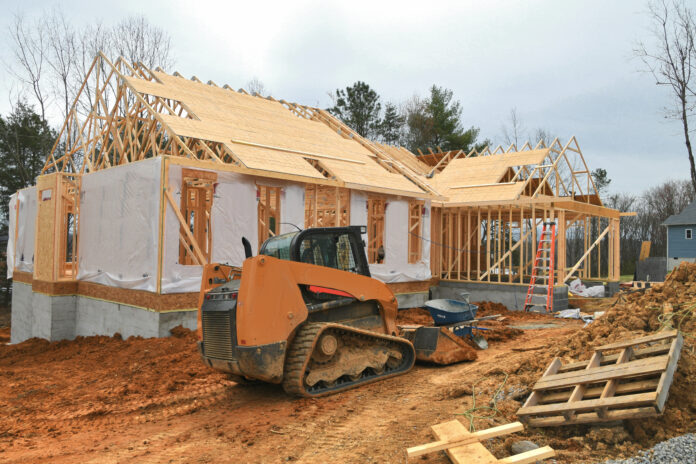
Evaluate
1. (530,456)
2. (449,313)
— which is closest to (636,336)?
(530,456)

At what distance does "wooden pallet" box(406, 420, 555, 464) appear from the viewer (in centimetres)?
382

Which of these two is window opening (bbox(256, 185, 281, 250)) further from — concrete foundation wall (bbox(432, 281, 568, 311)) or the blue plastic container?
concrete foundation wall (bbox(432, 281, 568, 311))

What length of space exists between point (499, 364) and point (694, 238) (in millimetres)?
33747

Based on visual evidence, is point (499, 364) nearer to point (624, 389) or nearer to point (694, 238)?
point (624, 389)

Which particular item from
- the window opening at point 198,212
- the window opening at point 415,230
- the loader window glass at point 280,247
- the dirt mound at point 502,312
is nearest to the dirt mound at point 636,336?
the loader window glass at point 280,247

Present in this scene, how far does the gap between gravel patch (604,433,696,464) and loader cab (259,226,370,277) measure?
146 inches

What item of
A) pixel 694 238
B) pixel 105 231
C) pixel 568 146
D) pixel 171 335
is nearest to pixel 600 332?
pixel 171 335

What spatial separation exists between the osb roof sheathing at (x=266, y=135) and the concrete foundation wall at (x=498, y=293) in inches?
152

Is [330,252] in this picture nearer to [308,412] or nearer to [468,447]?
[308,412]

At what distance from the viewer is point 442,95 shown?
3556 cm

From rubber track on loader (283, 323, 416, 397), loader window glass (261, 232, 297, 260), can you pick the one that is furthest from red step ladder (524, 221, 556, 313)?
loader window glass (261, 232, 297, 260)

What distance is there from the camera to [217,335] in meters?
5.92

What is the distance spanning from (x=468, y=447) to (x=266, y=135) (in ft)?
35.2

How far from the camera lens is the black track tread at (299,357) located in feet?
19.0
